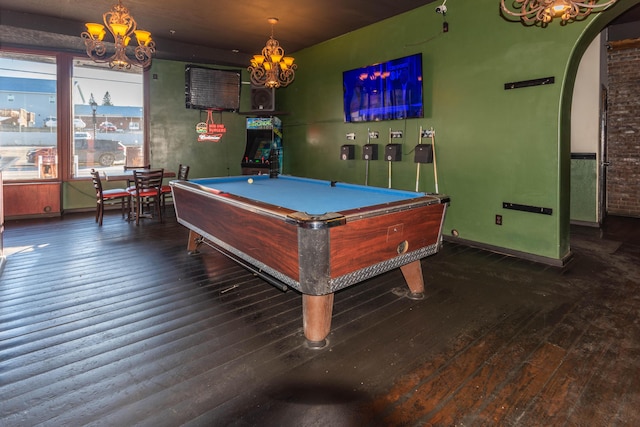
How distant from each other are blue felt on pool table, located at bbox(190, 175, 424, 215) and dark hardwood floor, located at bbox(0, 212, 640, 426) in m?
0.81

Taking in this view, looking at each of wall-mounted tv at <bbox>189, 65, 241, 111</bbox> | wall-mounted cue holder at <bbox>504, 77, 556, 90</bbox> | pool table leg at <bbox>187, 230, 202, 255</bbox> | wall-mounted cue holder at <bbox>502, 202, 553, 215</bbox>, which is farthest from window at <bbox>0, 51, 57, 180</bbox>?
wall-mounted cue holder at <bbox>502, 202, 553, 215</bbox>

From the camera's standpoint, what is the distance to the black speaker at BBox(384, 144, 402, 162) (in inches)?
203

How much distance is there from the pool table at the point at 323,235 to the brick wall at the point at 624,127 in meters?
5.60

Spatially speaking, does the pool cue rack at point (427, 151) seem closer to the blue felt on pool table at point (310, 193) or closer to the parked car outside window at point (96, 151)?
the blue felt on pool table at point (310, 193)

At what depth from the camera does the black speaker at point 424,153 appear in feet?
15.6

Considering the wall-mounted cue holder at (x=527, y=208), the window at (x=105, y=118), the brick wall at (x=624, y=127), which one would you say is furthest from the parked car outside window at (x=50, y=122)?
the brick wall at (x=624, y=127)

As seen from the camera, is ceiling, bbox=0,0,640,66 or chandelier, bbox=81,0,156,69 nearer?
chandelier, bbox=81,0,156,69

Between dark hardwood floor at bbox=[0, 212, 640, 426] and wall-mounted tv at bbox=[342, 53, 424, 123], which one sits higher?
wall-mounted tv at bbox=[342, 53, 424, 123]

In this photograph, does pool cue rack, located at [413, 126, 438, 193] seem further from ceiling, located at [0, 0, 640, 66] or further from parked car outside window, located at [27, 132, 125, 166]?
parked car outside window, located at [27, 132, 125, 166]

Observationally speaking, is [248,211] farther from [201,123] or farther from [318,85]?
[201,123]

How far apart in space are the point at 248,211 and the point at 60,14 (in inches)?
203

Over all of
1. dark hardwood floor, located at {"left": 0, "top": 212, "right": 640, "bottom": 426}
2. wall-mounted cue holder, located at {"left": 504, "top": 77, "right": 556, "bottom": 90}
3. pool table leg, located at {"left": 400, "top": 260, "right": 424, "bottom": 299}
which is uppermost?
wall-mounted cue holder, located at {"left": 504, "top": 77, "right": 556, "bottom": 90}

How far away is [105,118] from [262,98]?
120 inches

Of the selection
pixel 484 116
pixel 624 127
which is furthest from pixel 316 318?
pixel 624 127
